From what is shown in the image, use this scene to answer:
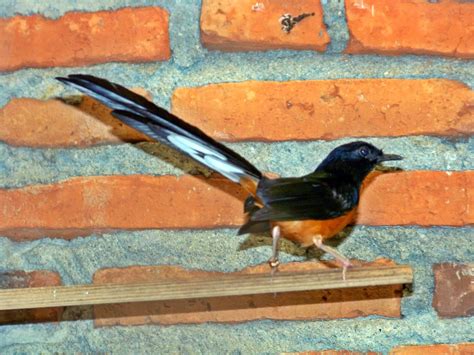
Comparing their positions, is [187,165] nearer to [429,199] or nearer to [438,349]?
[429,199]

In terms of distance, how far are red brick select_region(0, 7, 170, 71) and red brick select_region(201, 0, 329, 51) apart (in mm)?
86

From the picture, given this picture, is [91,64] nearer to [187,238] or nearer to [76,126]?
[76,126]

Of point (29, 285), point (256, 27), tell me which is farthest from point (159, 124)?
point (29, 285)

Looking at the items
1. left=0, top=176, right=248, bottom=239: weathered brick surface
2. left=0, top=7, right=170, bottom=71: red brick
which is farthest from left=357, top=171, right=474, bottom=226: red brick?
left=0, top=7, right=170, bottom=71: red brick

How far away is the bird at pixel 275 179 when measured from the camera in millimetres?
1127

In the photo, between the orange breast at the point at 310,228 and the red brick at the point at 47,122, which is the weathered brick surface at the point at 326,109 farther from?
the orange breast at the point at 310,228

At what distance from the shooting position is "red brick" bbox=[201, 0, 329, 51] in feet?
4.37

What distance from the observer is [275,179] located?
1.20m

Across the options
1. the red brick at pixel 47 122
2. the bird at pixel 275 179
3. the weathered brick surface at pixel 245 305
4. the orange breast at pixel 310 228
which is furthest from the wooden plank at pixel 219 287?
the red brick at pixel 47 122

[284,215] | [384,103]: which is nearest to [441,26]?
[384,103]

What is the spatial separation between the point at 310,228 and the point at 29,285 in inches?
19.2

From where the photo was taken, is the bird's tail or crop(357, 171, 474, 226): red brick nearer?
the bird's tail

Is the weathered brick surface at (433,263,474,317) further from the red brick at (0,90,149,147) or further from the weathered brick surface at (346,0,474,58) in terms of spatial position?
the red brick at (0,90,149,147)

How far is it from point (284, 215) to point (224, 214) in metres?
0.22
